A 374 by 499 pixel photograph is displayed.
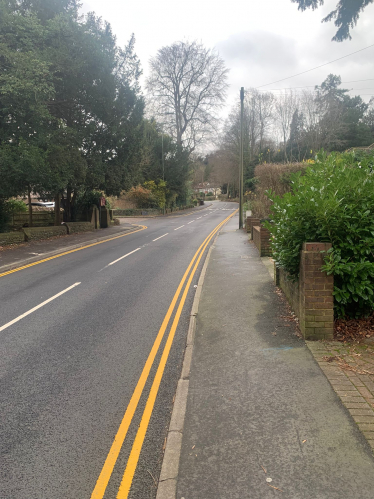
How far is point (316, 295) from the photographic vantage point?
5.69 metres

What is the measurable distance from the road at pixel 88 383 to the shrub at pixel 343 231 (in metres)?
2.59

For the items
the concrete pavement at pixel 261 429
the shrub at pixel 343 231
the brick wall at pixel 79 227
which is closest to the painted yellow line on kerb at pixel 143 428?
the concrete pavement at pixel 261 429

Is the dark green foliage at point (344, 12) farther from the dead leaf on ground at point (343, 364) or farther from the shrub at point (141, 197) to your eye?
the shrub at point (141, 197)

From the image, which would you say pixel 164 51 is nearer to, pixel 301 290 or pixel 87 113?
pixel 87 113

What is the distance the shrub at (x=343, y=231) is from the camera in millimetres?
5586

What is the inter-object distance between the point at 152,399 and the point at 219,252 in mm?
12045

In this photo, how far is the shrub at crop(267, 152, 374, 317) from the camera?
5586mm

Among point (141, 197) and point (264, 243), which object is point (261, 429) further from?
point (141, 197)

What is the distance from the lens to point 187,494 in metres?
2.93

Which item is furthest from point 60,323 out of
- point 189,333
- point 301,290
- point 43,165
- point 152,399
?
point 43,165

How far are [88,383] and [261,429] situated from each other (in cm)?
230

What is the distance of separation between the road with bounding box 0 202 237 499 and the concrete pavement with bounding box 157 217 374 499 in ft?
0.96

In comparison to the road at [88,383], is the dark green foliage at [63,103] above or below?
above

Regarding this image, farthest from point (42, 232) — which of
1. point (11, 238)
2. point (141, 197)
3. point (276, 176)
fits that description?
point (141, 197)
